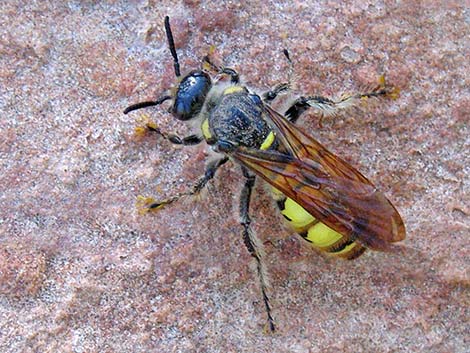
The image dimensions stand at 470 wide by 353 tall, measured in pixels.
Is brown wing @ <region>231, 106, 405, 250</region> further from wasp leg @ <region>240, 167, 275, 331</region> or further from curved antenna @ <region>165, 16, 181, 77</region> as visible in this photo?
curved antenna @ <region>165, 16, 181, 77</region>

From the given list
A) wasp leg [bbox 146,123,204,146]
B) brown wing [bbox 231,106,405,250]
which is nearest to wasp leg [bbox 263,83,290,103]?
brown wing [bbox 231,106,405,250]

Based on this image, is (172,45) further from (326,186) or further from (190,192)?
(326,186)

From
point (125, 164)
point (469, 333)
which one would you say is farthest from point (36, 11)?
point (469, 333)

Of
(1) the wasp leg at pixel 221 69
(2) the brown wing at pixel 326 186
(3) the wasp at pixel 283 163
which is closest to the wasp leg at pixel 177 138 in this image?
(3) the wasp at pixel 283 163

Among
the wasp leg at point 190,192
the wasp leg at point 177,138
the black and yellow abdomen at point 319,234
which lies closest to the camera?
the black and yellow abdomen at point 319,234

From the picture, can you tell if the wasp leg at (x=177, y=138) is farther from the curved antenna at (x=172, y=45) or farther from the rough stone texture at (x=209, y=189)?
the curved antenna at (x=172, y=45)

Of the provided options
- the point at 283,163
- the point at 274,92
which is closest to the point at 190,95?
the point at 274,92
